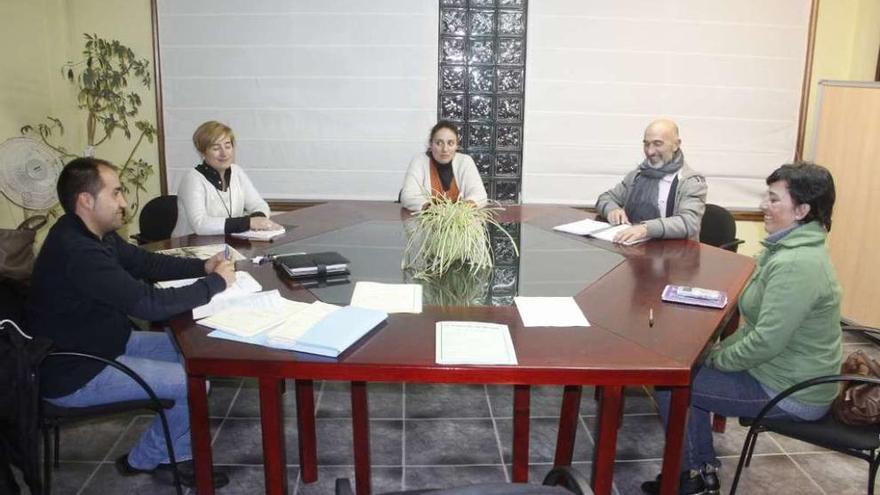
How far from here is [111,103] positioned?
4.23 meters

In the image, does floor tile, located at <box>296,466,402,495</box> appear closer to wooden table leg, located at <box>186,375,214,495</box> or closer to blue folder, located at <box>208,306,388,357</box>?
wooden table leg, located at <box>186,375,214,495</box>

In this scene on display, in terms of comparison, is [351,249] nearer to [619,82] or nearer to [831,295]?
[831,295]

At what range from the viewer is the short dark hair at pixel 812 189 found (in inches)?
78.6

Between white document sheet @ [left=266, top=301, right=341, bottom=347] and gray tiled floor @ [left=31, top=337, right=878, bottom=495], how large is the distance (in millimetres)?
827

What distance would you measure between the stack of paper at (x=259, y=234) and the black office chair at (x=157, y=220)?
0.73 metres

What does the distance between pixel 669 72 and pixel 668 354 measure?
10.5ft

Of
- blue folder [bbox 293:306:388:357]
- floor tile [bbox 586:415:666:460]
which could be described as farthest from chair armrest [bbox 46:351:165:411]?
floor tile [bbox 586:415:666:460]

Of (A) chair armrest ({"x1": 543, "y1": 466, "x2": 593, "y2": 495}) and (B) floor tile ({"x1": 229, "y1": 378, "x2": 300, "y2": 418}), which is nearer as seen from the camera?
(A) chair armrest ({"x1": 543, "y1": 466, "x2": 593, "y2": 495})

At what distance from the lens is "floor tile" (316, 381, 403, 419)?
2926mm

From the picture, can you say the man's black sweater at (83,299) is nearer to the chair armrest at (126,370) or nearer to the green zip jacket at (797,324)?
the chair armrest at (126,370)

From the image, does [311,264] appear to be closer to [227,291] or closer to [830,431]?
[227,291]

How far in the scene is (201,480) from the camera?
177 centimetres

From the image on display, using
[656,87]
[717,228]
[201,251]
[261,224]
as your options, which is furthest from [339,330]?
[656,87]

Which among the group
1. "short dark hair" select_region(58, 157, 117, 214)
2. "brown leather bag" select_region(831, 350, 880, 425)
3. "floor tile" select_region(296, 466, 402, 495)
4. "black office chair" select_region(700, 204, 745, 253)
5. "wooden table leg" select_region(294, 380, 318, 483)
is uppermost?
"short dark hair" select_region(58, 157, 117, 214)
